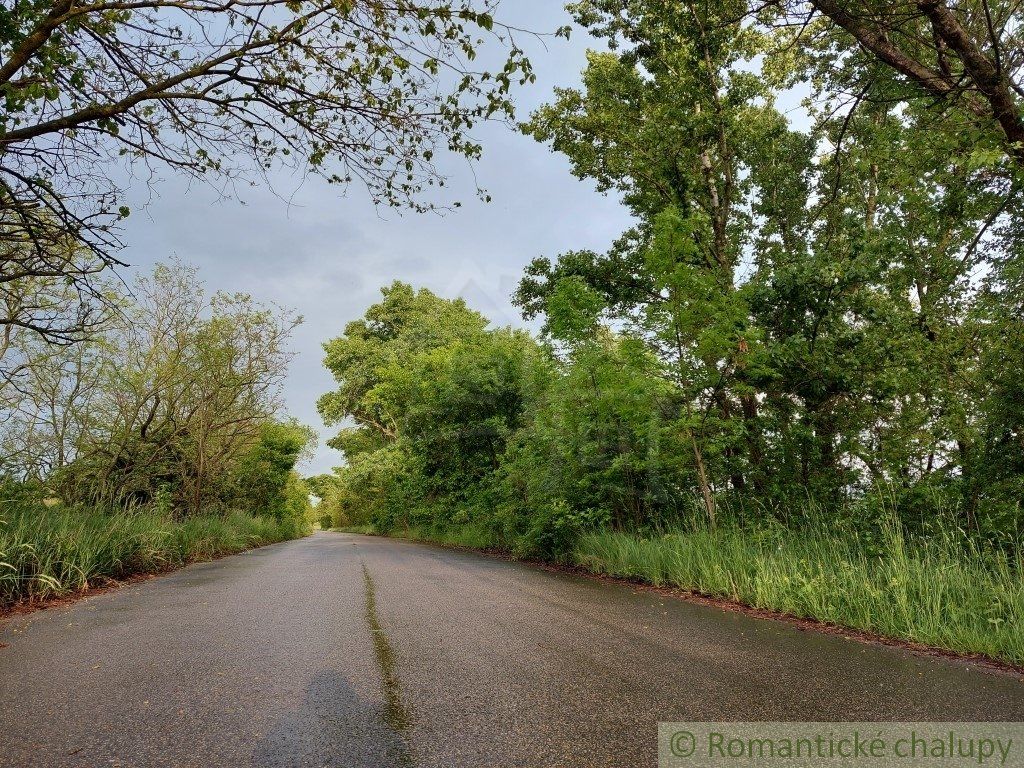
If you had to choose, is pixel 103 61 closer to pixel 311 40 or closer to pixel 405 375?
pixel 311 40

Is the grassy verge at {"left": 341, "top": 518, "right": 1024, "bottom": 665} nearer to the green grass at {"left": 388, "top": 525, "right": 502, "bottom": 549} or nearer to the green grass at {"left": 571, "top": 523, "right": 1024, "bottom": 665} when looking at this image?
the green grass at {"left": 571, "top": 523, "right": 1024, "bottom": 665}

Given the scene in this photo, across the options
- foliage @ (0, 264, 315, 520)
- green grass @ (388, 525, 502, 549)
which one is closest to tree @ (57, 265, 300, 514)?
foliage @ (0, 264, 315, 520)

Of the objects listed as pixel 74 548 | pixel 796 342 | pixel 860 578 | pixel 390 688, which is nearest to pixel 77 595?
pixel 74 548

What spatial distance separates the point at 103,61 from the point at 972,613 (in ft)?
27.9

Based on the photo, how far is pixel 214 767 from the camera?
6.07 feet

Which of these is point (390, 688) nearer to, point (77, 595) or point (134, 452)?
point (77, 595)

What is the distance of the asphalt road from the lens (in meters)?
2.03

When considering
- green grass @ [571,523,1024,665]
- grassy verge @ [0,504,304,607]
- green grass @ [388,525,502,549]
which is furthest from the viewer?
green grass @ [388,525,502,549]

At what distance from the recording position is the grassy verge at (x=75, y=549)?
18.7 feet

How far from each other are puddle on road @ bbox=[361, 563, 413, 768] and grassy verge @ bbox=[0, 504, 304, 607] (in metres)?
4.23

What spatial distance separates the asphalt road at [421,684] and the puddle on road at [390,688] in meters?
0.01

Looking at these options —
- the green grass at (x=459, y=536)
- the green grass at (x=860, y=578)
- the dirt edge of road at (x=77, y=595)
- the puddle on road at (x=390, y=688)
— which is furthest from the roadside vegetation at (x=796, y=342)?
the dirt edge of road at (x=77, y=595)

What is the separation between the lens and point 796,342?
8391 millimetres

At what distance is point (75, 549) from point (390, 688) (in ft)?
21.0
